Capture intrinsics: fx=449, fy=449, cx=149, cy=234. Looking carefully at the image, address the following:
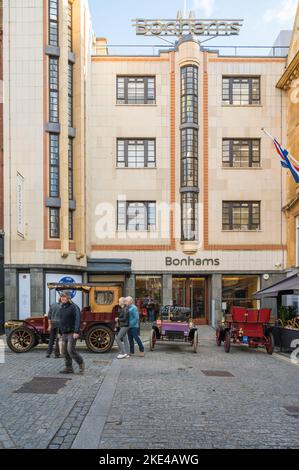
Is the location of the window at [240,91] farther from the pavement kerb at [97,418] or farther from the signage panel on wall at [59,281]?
the pavement kerb at [97,418]

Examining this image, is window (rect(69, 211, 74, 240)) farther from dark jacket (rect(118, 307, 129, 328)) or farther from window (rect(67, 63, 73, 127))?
dark jacket (rect(118, 307, 129, 328))

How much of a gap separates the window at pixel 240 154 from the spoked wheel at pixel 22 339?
14.8 m

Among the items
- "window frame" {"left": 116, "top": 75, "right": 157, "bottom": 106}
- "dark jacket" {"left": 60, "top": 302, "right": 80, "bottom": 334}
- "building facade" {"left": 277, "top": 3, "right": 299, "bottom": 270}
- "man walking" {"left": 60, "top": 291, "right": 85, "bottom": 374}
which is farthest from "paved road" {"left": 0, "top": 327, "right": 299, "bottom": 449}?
"window frame" {"left": 116, "top": 75, "right": 157, "bottom": 106}

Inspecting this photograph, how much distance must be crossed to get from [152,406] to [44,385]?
266 cm

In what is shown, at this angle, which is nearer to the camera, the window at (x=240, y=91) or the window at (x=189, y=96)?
the window at (x=189, y=96)

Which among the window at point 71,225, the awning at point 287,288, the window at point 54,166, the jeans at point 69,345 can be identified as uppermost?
the window at point 54,166

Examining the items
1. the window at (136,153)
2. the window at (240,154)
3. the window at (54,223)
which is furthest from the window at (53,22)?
the window at (240,154)

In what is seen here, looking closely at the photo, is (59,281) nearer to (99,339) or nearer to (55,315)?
(99,339)

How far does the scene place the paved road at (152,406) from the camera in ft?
19.0

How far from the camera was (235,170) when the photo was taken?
2441cm

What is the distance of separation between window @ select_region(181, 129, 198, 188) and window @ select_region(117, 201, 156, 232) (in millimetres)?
2309

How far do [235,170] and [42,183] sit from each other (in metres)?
10.4

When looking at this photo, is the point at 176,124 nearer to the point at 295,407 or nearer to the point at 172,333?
the point at 172,333
